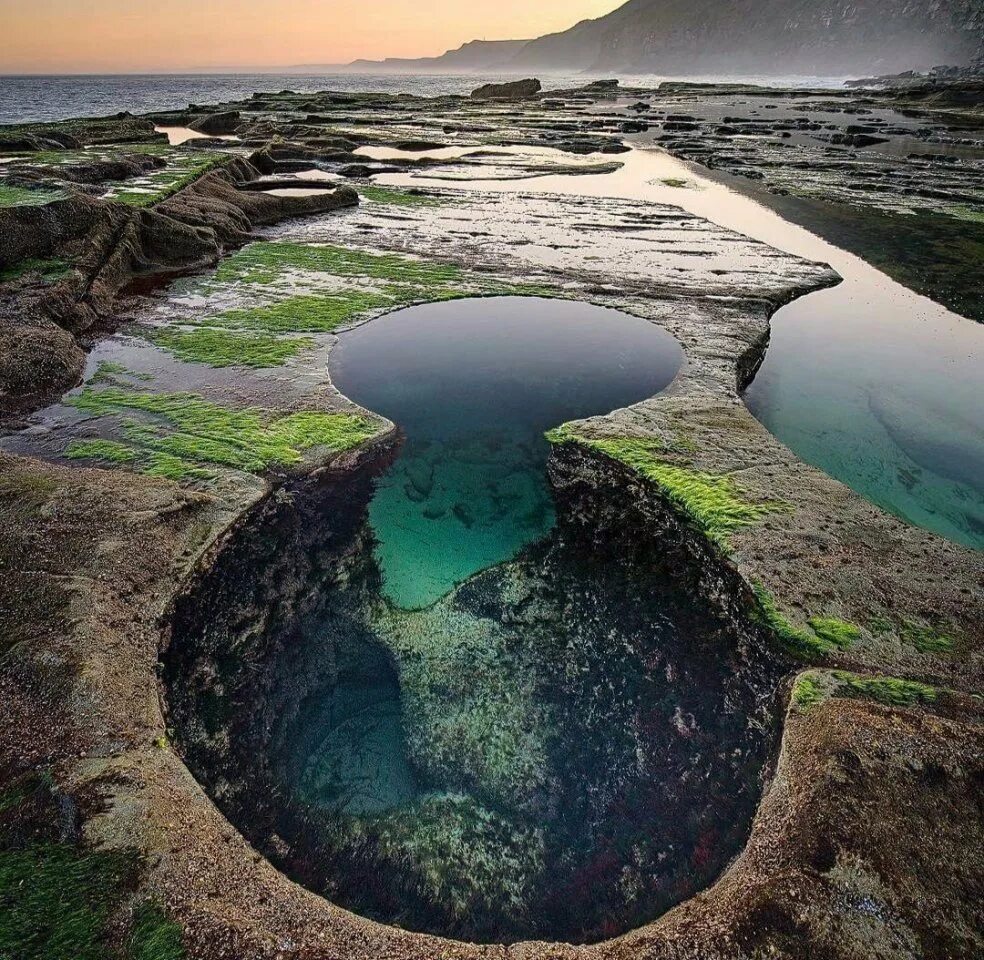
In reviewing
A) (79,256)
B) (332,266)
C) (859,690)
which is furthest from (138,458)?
(332,266)

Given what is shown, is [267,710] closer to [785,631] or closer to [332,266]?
[785,631]

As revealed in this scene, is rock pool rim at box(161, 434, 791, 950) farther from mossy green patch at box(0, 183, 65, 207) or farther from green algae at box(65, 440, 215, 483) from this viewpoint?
mossy green patch at box(0, 183, 65, 207)

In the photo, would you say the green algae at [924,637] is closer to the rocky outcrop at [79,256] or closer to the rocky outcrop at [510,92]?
the rocky outcrop at [79,256]

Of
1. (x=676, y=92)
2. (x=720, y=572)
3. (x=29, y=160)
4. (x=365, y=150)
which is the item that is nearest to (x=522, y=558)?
(x=720, y=572)

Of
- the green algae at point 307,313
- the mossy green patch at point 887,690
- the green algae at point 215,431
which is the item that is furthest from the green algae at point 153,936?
the green algae at point 307,313

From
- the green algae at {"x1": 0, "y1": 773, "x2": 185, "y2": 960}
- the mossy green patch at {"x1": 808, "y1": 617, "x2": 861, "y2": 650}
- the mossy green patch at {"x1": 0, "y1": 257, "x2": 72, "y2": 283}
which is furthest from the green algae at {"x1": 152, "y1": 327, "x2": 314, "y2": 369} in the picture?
the mossy green patch at {"x1": 808, "y1": 617, "x2": 861, "y2": 650}
